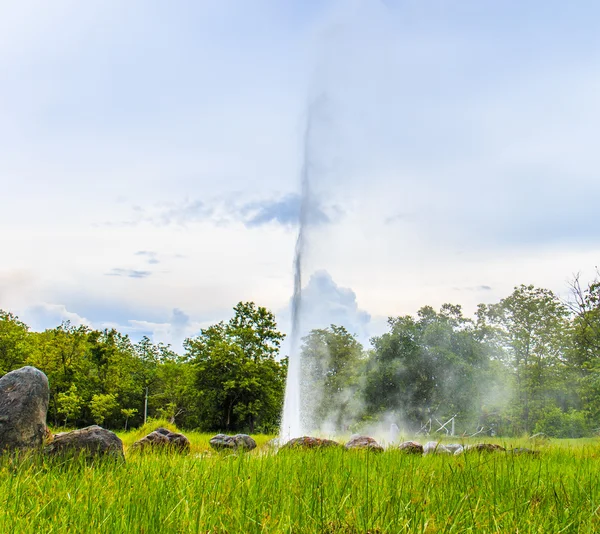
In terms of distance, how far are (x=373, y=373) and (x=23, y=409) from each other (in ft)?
75.7

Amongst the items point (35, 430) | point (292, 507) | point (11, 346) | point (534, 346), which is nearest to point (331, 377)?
point (534, 346)

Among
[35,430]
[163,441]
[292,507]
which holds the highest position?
[292,507]

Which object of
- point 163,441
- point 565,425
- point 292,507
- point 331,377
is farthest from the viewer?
point 331,377

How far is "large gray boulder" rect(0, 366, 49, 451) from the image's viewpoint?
771cm

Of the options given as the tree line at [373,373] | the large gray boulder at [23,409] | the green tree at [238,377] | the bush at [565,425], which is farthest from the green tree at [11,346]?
the bush at [565,425]

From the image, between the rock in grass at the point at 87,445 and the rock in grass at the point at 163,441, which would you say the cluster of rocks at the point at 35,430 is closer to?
the rock in grass at the point at 87,445

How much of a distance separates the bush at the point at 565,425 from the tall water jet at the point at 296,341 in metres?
17.5

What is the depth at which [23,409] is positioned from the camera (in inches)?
313

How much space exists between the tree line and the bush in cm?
8

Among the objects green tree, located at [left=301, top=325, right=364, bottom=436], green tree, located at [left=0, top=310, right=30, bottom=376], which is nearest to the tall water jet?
green tree, located at [left=301, top=325, right=364, bottom=436]

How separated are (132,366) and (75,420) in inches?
295

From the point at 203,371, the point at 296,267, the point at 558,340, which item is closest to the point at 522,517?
Answer: the point at 296,267

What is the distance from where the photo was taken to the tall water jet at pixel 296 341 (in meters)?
20.9

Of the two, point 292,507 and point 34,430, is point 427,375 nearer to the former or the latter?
point 34,430
